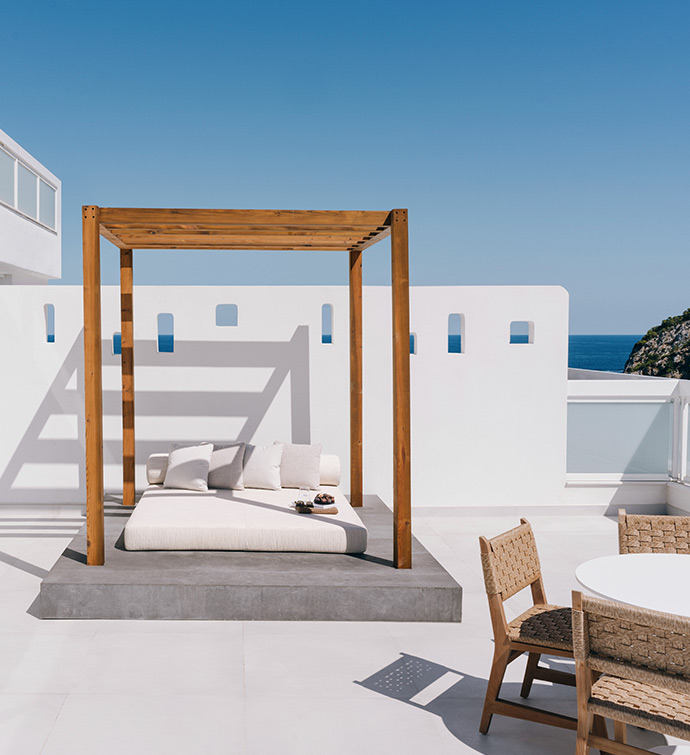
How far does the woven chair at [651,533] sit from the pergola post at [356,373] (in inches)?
122

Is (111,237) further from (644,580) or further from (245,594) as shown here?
(644,580)

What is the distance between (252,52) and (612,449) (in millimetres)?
24446

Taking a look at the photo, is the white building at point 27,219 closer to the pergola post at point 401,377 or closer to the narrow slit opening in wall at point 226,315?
the narrow slit opening in wall at point 226,315

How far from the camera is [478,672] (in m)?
4.11

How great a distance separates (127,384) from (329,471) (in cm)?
197

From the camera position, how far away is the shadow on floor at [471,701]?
3398mm

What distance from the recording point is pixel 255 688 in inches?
152

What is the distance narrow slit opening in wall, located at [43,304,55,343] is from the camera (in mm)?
7457

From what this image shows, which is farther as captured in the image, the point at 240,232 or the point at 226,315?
the point at 226,315

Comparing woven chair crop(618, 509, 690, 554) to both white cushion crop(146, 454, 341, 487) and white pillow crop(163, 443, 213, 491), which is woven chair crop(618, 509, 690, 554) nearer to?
white cushion crop(146, 454, 341, 487)

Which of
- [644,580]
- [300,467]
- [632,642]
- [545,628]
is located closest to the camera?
[632,642]

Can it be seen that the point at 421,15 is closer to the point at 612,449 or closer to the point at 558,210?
the point at 612,449

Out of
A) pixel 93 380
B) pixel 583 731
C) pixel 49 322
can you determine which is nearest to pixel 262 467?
pixel 93 380

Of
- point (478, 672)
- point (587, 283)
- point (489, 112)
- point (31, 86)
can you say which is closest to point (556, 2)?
point (489, 112)
